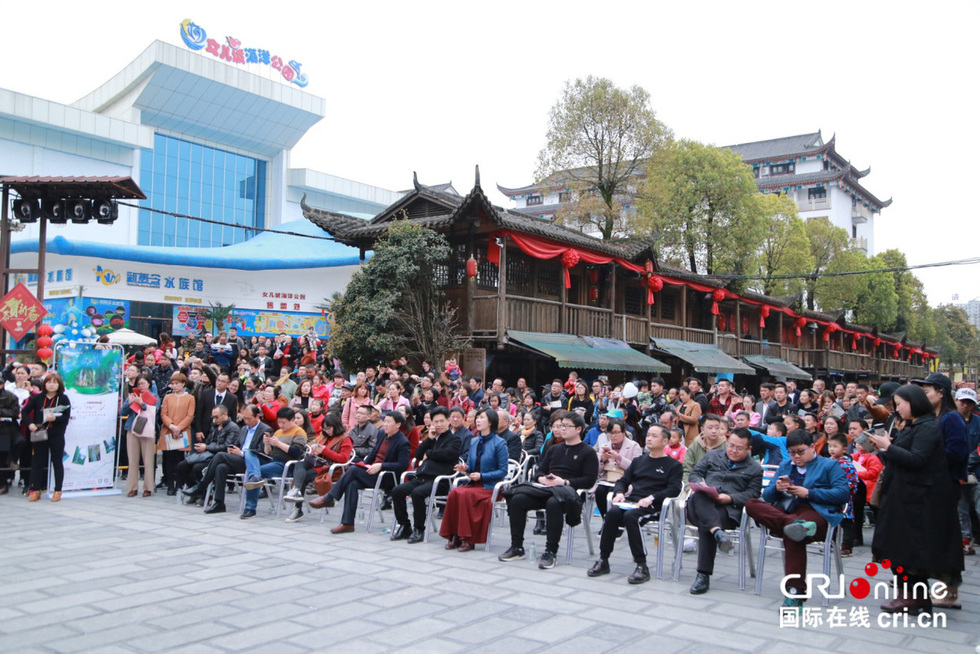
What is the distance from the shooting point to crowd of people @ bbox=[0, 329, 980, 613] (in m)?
5.45

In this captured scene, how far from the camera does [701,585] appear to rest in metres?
5.86

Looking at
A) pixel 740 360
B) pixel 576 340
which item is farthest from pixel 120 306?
pixel 740 360

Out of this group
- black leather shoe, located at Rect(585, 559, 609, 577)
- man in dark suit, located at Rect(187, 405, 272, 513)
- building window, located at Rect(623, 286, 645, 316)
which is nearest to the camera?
black leather shoe, located at Rect(585, 559, 609, 577)

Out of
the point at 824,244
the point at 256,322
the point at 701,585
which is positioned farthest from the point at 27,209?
the point at 824,244

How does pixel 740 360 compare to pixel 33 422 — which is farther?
pixel 740 360

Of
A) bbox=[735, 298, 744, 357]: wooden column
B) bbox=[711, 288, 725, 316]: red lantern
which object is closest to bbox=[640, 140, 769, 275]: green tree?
bbox=[711, 288, 725, 316]: red lantern

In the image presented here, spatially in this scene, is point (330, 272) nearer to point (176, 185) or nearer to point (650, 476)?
point (176, 185)

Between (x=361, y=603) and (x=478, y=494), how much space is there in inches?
87.8

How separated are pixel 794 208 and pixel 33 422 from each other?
3151 centimetres

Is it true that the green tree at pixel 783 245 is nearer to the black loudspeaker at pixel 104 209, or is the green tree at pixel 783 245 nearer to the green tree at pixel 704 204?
the green tree at pixel 704 204

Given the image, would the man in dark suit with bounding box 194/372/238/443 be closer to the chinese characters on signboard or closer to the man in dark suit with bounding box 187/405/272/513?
the man in dark suit with bounding box 187/405/272/513

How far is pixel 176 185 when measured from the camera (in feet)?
117

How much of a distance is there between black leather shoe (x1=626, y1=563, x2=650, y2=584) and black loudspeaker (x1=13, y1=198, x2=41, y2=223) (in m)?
11.7

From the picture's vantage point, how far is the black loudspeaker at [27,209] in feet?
42.1
